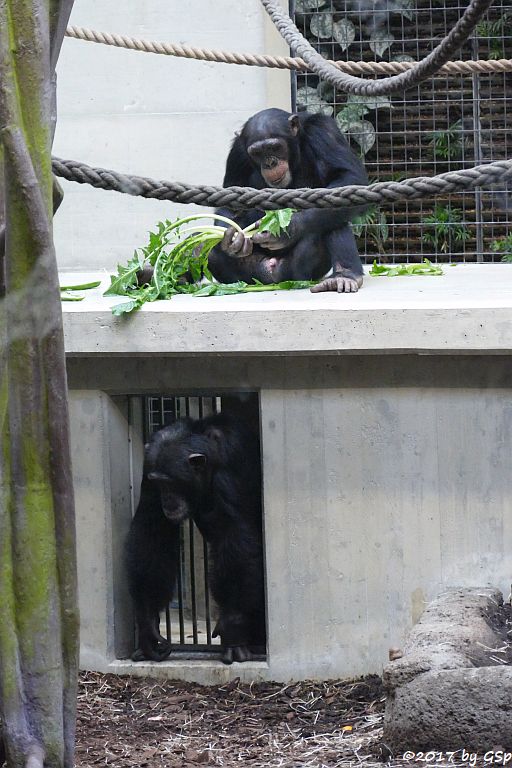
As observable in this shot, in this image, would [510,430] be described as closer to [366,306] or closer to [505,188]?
[366,306]

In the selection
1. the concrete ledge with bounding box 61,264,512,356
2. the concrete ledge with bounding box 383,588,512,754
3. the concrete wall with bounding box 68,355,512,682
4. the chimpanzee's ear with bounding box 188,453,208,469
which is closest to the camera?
the concrete ledge with bounding box 383,588,512,754

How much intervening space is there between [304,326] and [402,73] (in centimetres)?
77

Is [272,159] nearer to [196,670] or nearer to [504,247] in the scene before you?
[196,670]

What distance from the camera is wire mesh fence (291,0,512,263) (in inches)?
244

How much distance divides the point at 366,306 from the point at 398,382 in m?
0.29

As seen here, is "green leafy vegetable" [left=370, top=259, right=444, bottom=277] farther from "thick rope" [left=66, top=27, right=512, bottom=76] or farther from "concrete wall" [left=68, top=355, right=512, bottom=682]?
"concrete wall" [left=68, top=355, right=512, bottom=682]

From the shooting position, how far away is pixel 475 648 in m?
2.79

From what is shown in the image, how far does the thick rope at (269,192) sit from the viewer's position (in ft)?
9.22

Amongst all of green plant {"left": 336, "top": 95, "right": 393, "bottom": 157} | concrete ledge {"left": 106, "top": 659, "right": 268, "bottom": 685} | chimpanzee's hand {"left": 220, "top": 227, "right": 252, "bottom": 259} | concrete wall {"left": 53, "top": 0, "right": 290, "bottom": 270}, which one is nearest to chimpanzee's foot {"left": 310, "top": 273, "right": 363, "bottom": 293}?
chimpanzee's hand {"left": 220, "top": 227, "right": 252, "bottom": 259}

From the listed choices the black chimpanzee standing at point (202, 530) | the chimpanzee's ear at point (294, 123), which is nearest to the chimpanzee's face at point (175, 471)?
the black chimpanzee standing at point (202, 530)

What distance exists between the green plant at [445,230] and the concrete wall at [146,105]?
1.19m

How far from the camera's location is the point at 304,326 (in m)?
3.39

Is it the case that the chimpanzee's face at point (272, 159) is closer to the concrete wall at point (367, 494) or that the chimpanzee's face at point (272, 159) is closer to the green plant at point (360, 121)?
the concrete wall at point (367, 494)

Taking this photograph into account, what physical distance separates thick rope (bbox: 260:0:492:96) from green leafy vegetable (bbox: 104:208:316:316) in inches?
22.6
